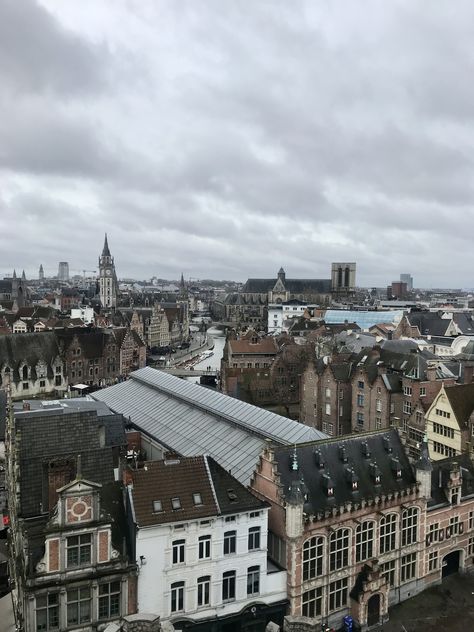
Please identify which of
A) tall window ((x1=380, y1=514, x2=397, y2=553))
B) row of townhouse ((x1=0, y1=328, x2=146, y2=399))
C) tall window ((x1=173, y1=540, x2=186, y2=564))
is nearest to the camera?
tall window ((x1=173, y1=540, x2=186, y2=564))

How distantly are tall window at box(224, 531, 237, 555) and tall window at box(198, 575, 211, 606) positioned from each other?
2.00m

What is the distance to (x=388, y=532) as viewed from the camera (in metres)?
41.2

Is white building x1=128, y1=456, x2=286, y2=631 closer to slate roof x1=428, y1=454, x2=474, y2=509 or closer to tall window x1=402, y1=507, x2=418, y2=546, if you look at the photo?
tall window x1=402, y1=507, x2=418, y2=546

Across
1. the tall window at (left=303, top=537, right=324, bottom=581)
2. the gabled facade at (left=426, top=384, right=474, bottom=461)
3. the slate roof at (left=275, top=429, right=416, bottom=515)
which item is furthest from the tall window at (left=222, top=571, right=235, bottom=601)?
the gabled facade at (left=426, top=384, right=474, bottom=461)

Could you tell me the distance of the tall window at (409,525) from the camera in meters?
42.0

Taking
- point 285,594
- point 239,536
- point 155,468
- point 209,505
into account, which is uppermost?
point 155,468

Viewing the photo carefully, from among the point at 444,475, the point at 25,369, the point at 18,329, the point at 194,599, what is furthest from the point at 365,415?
the point at 18,329

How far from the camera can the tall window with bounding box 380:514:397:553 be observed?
134 feet

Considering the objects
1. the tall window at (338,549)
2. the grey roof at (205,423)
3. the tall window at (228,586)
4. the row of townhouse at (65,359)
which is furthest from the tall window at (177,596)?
the row of townhouse at (65,359)

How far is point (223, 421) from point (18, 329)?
4277 inches

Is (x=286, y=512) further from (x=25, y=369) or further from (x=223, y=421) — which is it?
(x=25, y=369)

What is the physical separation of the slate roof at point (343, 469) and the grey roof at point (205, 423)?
3903mm

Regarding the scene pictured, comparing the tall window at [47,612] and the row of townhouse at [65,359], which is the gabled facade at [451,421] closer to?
the tall window at [47,612]

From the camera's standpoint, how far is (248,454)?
44.2 m
